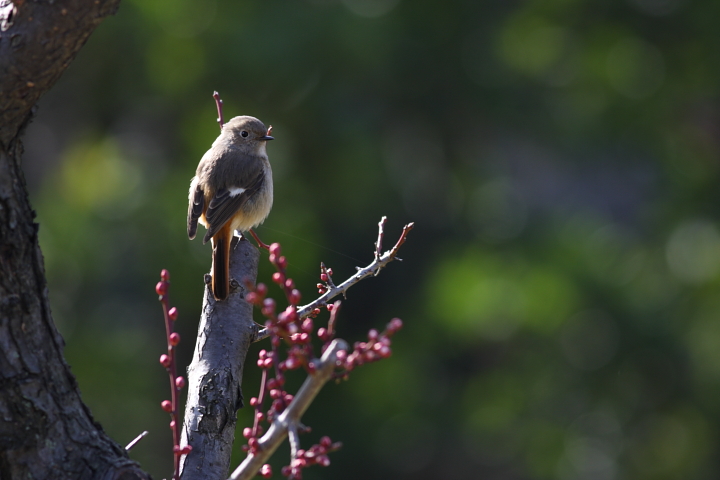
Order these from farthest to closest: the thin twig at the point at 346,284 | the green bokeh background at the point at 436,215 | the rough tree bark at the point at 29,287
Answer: the green bokeh background at the point at 436,215
the thin twig at the point at 346,284
the rough tree bark at the point at 29,287

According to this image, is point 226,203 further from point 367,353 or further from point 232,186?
point 367,353

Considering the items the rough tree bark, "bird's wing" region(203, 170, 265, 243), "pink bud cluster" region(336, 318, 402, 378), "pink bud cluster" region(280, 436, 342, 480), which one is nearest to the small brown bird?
"bird's wing" region(203, 170, 265, 243)

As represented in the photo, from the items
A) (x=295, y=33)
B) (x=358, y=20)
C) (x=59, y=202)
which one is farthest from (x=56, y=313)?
(x=358, y=20)

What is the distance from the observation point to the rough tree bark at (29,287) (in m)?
1.85

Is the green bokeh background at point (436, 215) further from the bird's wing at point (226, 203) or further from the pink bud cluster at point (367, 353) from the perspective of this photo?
the pink bud cluster at point (367, 353)

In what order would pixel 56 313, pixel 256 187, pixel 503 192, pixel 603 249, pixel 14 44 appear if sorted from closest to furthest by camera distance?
pixel 14 44, pixel 256 187, pixel 56 313, pixel 603 249, pixel 503 192

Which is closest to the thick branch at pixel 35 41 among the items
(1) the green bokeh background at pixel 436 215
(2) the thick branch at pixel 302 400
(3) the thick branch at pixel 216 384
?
(3) the thick branch at pixel 216 384

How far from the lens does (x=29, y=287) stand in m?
1.89

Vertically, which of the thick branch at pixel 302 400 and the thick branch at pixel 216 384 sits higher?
the thick branch at pixel 216 384

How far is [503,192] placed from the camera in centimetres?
815

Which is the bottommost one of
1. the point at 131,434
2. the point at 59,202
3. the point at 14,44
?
the point at 14,44

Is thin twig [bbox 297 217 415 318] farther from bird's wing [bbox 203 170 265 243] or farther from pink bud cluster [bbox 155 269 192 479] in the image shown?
bird's wing [bbox 203 170 265 243]

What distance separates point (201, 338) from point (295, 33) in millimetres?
5508

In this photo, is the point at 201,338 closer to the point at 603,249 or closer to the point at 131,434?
the point at 131,434
